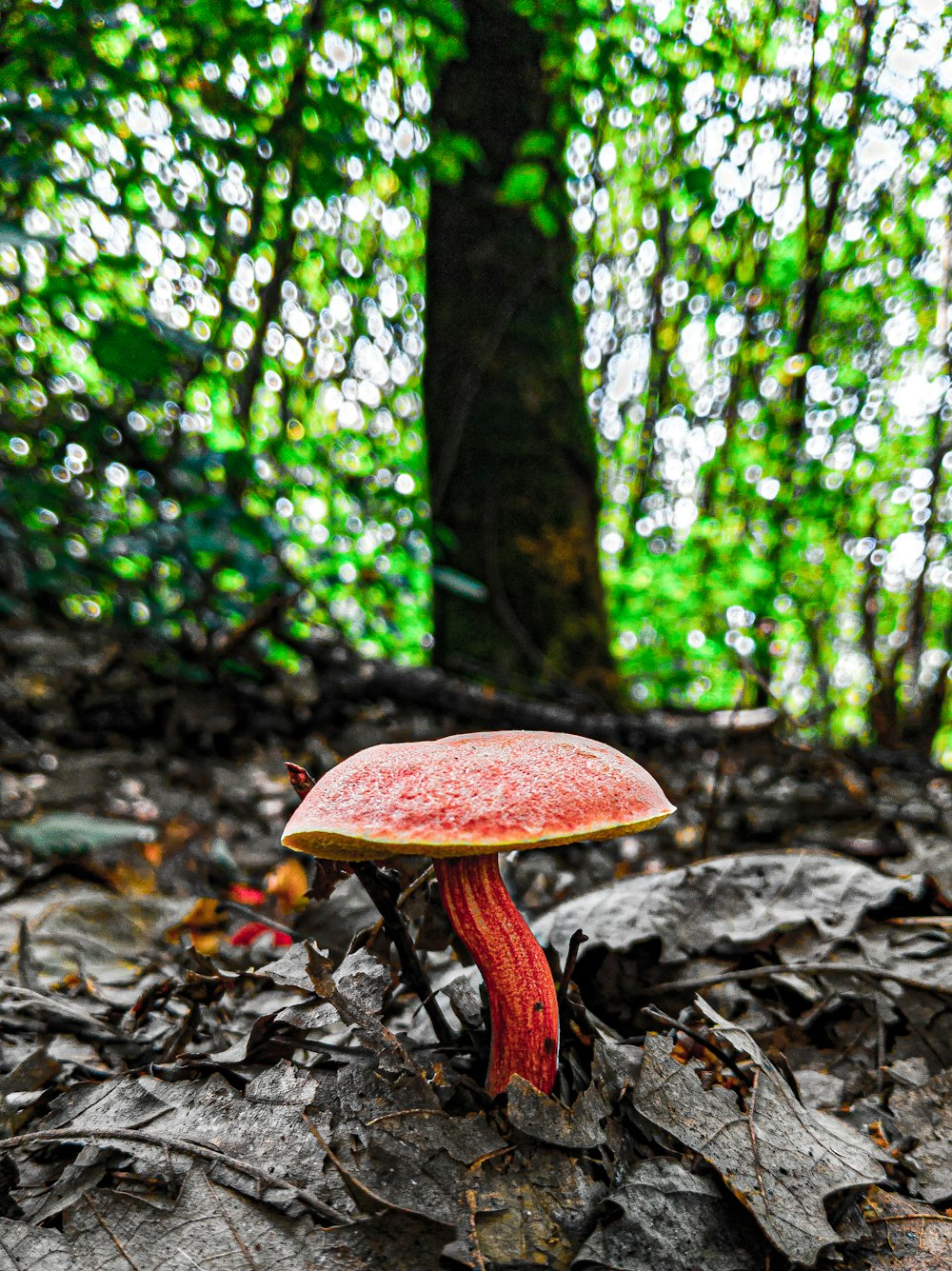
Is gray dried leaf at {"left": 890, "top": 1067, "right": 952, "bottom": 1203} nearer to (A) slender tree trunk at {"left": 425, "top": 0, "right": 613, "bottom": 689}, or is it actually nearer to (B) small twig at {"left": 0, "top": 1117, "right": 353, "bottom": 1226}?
(B) small twig at {"left": 0, "top": 1117, "right": 353, "bottom": 1226}

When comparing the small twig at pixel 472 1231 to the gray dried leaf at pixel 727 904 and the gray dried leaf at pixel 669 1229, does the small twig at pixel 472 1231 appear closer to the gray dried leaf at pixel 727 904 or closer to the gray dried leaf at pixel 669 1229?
the gray dried leaf at pixel 669 1229

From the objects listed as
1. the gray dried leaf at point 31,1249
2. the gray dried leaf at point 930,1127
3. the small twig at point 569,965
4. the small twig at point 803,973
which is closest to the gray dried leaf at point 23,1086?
the gray dried leaf at point 31,1249

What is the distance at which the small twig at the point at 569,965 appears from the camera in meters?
1.42

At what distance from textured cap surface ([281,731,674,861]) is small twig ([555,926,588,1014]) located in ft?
1.02

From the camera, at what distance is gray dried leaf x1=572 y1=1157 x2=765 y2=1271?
3.41 feet

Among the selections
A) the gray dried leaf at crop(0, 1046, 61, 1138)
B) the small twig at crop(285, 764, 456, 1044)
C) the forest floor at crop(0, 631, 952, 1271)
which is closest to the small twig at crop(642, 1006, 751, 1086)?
the forest floor at crop(0, 631, 952, 1271)

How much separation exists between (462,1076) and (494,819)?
625 mm

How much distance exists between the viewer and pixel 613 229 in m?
7.73

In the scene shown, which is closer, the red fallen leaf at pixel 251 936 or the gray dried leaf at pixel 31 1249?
the gray dried leaf at pixel 31 1249

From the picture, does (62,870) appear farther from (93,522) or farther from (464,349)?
(464,349)

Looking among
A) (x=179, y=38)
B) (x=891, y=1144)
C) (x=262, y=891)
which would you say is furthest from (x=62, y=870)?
(x=179, y=38)

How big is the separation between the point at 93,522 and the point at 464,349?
2.70m

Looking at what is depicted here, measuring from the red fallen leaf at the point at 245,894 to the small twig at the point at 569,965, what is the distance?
60.4 inches

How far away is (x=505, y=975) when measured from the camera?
4.35ft
